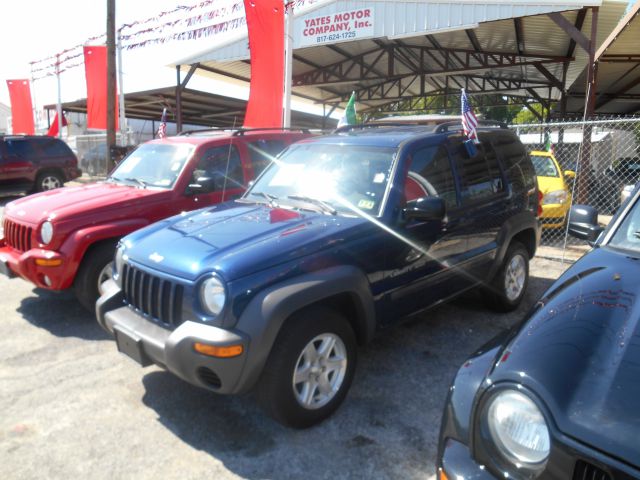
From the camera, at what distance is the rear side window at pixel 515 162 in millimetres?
5043

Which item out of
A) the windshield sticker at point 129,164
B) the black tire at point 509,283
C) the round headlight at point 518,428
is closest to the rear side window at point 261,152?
the windshield sticker at point 129,164

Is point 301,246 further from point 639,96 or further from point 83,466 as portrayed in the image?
point 639,96

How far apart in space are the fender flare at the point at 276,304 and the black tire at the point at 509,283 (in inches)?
93.2

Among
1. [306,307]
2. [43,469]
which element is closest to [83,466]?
[43,469]

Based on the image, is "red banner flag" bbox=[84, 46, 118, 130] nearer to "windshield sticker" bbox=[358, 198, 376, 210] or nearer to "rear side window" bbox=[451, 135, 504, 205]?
"rear side window" bbox=[451, 135, 504, 205]

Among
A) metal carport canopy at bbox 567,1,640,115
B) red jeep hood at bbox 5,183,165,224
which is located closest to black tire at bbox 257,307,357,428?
red jeep hood at bbox 5,183,165,224

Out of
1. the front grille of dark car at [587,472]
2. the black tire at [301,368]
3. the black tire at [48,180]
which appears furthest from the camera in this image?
the black tire at [48,180]

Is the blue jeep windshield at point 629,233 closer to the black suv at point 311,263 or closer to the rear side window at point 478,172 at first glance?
the black suv at point 311,263

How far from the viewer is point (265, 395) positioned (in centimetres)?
296

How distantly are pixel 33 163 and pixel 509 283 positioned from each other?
1335cm

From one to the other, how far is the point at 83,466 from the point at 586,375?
2685 mm

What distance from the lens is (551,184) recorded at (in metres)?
9.61

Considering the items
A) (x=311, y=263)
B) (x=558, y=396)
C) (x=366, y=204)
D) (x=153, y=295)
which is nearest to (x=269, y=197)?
(x=366, y=204)

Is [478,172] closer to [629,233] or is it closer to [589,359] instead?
[629,233]
